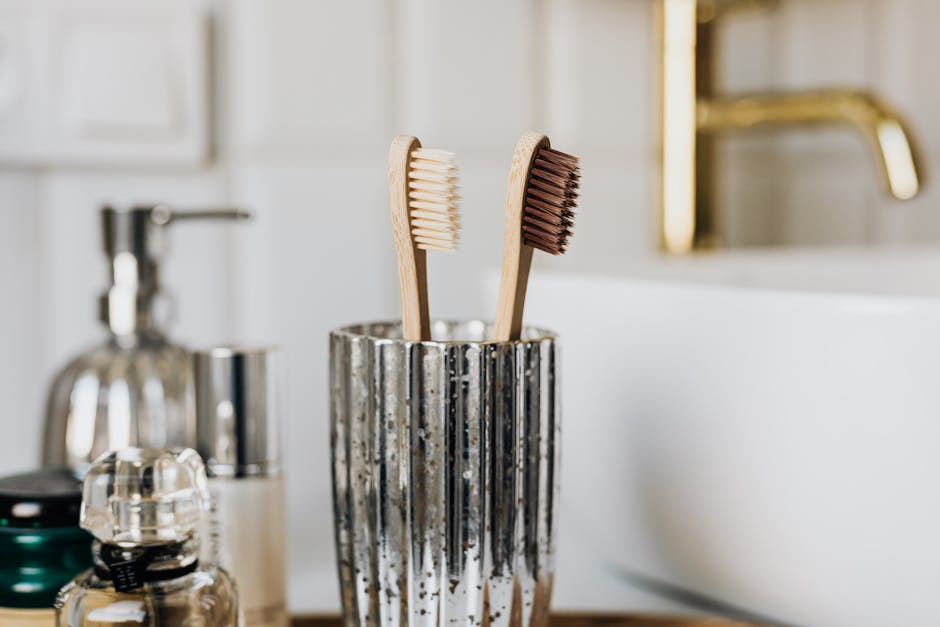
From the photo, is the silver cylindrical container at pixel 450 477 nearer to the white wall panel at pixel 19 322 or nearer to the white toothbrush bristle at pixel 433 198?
the white toothbrush bristle at pixel 433 198

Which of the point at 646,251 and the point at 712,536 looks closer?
the point at 712,536

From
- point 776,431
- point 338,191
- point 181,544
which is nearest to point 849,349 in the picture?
point 776,431

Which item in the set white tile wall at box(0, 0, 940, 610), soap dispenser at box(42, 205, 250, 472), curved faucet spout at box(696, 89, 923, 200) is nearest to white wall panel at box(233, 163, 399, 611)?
A: white tile wall at box(0, 0, 940, 610)

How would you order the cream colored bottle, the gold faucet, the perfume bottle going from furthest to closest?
the gold faucet → the cream colored bottle → the perfume bottle

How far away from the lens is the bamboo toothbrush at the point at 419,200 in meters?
0.34

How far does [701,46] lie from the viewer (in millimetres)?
712

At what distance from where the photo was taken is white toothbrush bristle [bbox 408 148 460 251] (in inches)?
13.5

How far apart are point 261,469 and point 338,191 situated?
0.23 m

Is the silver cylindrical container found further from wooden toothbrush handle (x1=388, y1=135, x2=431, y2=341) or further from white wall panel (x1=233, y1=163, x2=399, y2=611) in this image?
white wall panel (x1=233, y1=163, x2=399, y2=611)

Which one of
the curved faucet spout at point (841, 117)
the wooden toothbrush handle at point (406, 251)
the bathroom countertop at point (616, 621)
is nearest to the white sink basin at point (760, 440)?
the bathroom countertop at point (616, 621)

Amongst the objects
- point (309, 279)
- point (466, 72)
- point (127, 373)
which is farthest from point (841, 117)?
point (127, 373)

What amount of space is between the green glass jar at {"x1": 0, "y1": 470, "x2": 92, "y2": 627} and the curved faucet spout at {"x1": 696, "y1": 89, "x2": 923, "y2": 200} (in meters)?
0.46

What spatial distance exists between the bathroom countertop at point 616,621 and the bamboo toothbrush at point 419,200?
187 mm

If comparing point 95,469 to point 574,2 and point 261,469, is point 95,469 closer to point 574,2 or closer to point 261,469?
point 261,469
